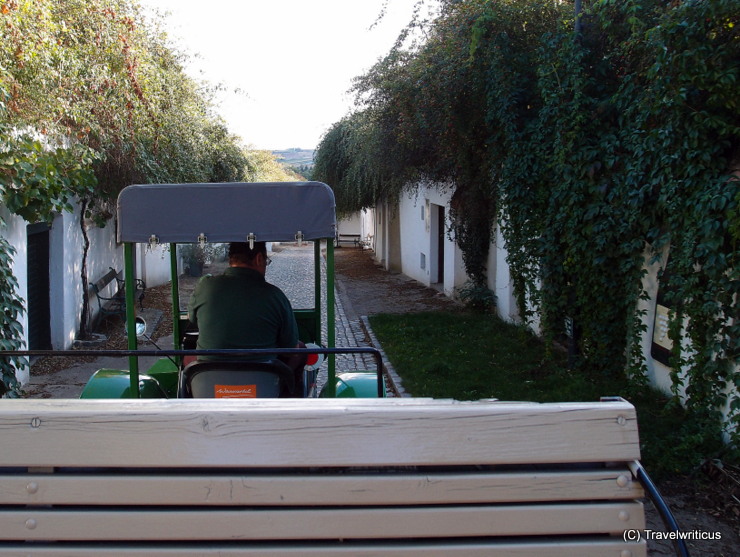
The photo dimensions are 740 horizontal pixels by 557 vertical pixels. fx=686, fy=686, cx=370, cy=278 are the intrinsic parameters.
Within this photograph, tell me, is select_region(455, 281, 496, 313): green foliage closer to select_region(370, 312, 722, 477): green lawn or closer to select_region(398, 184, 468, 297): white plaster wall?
select_region(370, 312, 722, 477): green lawn

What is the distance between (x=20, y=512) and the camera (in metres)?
2.05

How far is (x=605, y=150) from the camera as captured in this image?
6816mm

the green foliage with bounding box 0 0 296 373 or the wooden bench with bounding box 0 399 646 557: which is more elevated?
the green foliage with bounding box 0 0 296 373

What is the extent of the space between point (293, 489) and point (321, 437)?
17cm

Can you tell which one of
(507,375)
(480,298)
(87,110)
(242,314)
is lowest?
(507,375)

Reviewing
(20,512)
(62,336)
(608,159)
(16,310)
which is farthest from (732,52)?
(62,336)

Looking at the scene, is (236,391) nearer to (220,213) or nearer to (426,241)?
(220,213)

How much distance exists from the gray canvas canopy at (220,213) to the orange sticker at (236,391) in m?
0.79

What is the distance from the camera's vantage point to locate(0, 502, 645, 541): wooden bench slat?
203 cm

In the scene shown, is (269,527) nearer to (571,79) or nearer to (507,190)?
(571,79)

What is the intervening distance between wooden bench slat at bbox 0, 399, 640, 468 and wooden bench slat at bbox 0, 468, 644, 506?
45mm

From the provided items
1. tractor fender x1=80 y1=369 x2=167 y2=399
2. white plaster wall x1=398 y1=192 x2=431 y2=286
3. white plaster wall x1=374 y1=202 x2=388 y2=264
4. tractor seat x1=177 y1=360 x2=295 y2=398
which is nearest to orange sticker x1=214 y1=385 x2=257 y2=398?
tractor seat x1=177 y1=360 x2=295 y2=398

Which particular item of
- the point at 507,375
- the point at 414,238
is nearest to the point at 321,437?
the point at 507,375

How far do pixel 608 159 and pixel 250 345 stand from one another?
4.36 m
